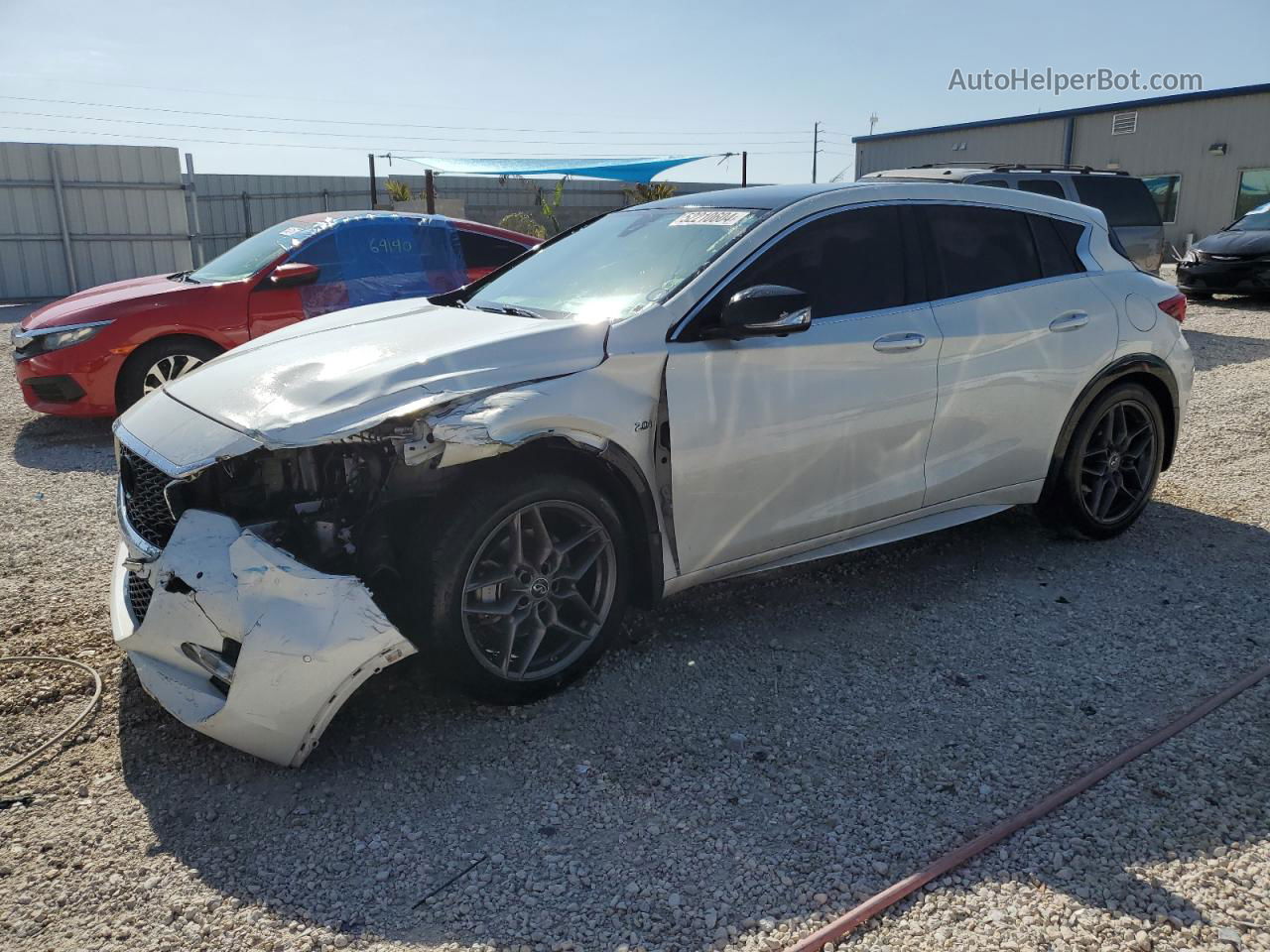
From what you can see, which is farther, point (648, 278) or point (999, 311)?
point (999, 311)

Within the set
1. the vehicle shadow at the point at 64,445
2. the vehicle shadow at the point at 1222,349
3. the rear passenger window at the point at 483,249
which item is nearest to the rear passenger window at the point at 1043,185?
the vehicle shadow at the point at 1222,349

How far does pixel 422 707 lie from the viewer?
3.33 m

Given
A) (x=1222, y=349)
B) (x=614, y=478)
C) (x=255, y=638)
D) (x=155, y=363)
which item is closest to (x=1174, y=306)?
(x=614, y=478)

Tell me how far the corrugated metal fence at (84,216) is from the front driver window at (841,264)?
53.7 feet

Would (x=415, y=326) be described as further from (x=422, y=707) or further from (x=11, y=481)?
(x=11, y=481)

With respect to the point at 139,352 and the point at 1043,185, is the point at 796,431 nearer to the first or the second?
the point at 139,352

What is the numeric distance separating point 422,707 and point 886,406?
209cm

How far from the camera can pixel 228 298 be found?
7168 millimetres

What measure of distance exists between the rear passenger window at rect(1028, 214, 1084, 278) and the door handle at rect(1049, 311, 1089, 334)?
0.71 feet

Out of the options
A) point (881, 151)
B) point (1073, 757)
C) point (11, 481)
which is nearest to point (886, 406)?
point (1073, 757)

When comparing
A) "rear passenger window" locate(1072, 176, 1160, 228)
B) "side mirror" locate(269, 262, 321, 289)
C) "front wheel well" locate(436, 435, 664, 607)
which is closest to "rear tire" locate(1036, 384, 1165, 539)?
"front wheel well" locate(436, 435, 664, 607)

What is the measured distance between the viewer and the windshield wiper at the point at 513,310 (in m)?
3.75

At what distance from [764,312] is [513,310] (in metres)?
1.06

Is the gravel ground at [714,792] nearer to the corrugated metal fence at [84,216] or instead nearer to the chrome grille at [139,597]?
the chrome grille at [139,597]
